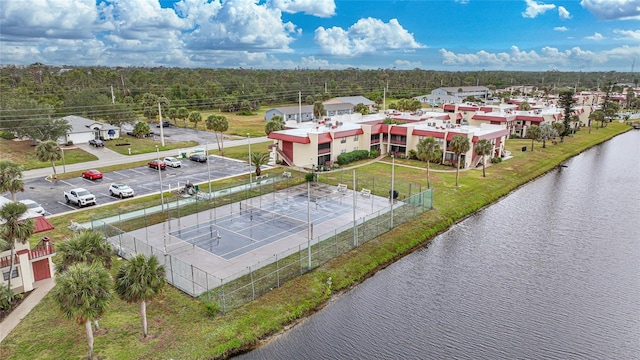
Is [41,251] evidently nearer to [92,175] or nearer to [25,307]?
[25,307]

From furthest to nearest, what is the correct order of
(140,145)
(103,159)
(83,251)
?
1. (140,145)
2. (103,159)
3. (83,251)

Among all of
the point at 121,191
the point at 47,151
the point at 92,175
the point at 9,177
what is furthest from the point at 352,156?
the point at 9,177

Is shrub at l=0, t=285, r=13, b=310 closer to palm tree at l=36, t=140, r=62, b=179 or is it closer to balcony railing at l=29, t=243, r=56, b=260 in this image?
balcony railing at l=29, t=243, r=56, b=260

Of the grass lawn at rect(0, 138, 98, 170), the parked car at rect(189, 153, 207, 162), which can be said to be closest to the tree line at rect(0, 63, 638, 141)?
the grass lawn at rect(0, 138, 98, 170)

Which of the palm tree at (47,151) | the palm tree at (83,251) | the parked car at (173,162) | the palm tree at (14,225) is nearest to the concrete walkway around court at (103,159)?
the parked car at (173,162)

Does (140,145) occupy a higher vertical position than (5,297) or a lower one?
higher

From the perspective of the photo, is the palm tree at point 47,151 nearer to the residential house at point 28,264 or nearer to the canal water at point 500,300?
the residential house at point 28,264
